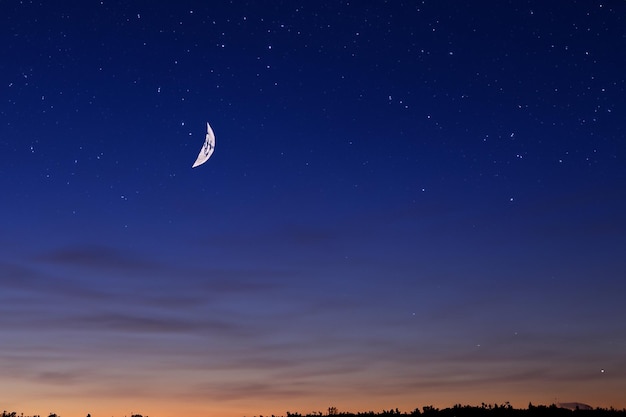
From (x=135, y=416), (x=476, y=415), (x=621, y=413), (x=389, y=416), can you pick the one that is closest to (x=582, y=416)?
(x=621, y=413)

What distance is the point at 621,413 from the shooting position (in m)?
38.4

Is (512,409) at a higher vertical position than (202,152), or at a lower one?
lower

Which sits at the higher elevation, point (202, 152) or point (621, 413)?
point (202, 152)

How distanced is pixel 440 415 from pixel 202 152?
1913 centimetres

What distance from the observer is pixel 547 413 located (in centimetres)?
4019

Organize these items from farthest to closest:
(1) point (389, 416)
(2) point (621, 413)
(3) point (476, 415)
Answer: (1) point (389, 416)
(3) point (476, 415)
(2) point (621, 413)

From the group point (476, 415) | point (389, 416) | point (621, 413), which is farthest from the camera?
point (389, 416)

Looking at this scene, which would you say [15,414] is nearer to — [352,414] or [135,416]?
[135,416]

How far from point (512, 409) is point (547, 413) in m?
1.93

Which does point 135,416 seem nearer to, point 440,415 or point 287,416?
point 287,416

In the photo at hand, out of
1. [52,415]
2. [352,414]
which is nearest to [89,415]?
[52,415]

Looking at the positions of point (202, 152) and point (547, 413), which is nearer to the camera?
point (547, 413)

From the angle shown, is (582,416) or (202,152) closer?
(582,416)

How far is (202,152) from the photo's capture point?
152ft
